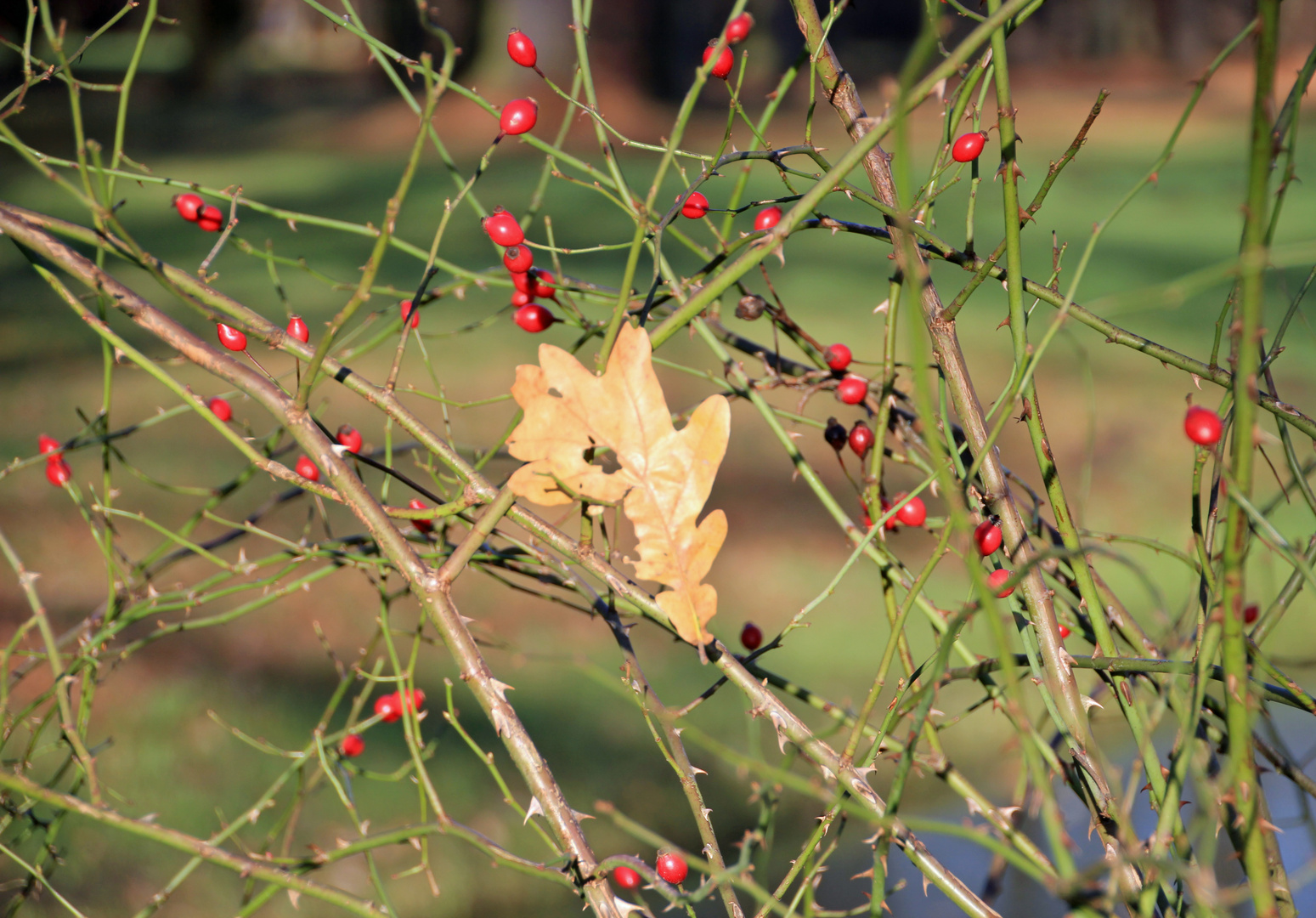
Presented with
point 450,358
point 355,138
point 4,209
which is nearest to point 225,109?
point 355,138

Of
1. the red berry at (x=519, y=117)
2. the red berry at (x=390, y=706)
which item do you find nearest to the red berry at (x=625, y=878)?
the red berry at (x=390, y=706)

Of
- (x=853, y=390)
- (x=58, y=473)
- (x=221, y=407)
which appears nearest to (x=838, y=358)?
(x=853, y=390)

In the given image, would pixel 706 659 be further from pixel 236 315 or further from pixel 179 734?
pixel 179 734

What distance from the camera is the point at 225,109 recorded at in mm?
8844

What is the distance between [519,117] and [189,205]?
0.27m

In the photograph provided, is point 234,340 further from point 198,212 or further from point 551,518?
point 551,518

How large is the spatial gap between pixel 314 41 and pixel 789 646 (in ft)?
46.8

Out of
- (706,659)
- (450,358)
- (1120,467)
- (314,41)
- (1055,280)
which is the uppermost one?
(1055,280)

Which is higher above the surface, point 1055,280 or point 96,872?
point 1055,280

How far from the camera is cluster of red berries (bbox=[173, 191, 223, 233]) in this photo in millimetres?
683

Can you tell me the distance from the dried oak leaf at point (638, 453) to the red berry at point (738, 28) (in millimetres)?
195

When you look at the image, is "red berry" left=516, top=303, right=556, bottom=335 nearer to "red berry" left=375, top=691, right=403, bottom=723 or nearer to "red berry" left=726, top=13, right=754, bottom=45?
"red berry" left=726, top=13, right=754, bottom=45

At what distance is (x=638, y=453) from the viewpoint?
Answer: 41 cm

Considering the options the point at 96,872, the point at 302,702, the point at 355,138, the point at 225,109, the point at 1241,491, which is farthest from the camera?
the point at 225,109
